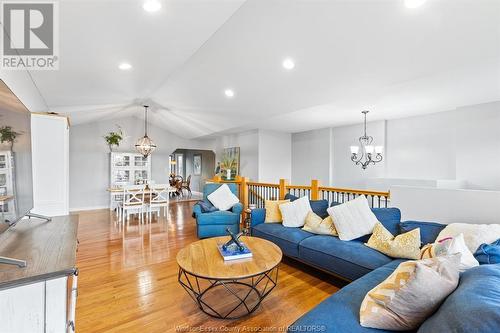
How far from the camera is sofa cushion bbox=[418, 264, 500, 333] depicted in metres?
0.84

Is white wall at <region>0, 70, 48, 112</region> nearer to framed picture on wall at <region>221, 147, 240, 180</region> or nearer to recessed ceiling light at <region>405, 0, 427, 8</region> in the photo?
recessed ceiling light at <region>405, 0, 427, 8</region>

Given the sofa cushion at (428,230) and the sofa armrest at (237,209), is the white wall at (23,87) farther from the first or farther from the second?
the sofa cushion at (428,230)

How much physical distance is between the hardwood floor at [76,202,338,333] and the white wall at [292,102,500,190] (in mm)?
3343

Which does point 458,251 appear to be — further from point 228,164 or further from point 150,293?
point 228,164

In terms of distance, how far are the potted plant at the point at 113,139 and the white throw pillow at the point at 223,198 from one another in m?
4.31

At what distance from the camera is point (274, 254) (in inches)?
88.3

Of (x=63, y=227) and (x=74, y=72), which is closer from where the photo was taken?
(x=63, y=227)

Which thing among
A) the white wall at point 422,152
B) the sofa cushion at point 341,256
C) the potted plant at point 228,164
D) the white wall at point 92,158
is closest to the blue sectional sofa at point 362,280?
the sofa cushion at point 341,256

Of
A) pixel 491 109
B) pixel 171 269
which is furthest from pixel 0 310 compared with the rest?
pixel 491 109

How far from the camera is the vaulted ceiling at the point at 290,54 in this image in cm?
217

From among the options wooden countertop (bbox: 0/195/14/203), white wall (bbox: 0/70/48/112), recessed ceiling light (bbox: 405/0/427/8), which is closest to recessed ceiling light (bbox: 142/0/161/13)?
white wall (bbox: 0/70/48/112)

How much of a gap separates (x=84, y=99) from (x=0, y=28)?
10.3 ft

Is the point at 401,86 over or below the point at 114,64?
below

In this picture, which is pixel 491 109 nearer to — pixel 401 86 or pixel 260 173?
pixel 401 86
